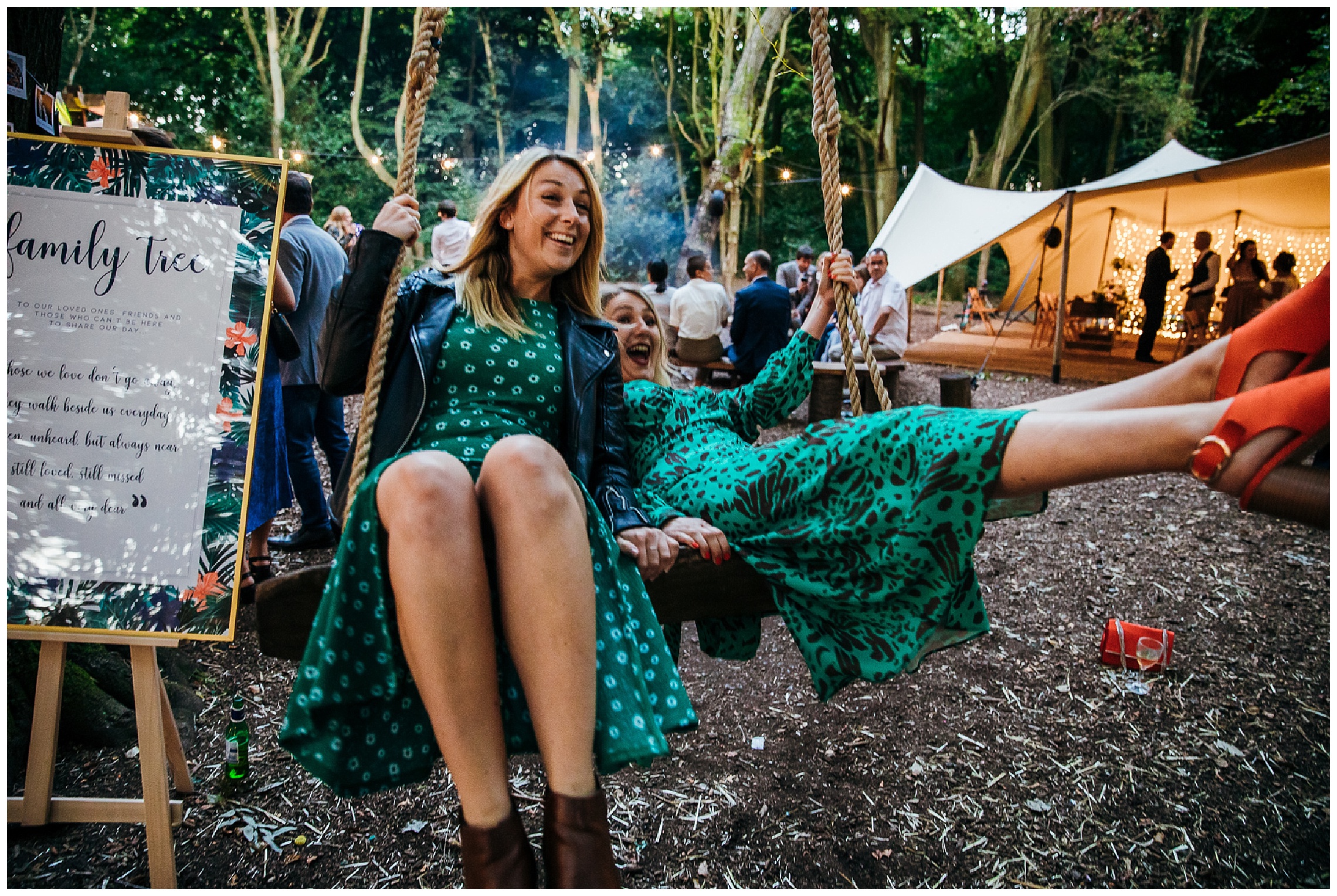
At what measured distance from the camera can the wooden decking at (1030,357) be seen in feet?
29.3

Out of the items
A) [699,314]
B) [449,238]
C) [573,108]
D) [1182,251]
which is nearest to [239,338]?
[699,314]

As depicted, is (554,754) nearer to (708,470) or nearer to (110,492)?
(708,470)

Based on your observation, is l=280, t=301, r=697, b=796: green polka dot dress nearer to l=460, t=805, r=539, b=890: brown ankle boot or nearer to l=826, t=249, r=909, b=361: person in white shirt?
l=460, t=805, r=539, b=890: brown ankle boot

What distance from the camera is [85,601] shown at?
155 centimetres

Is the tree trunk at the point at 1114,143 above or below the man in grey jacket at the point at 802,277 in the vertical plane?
above

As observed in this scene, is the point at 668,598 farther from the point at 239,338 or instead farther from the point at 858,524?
the point at 239,338

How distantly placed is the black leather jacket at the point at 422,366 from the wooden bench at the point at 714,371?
4.35m

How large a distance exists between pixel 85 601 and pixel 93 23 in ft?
60.7

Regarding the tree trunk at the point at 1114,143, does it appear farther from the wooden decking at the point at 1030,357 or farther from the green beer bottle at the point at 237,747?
the green beer bottle at the point at 237,747

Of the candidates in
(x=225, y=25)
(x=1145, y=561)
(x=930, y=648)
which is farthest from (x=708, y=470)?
(x=225, y=25)

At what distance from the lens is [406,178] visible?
1614mm

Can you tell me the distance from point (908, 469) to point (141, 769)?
171 centimetres

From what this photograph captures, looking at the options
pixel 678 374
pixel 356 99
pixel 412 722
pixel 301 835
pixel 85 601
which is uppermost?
pixel 356 99

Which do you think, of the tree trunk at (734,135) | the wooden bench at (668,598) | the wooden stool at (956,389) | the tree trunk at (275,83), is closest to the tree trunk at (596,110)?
the tree trunk at (734,135)
